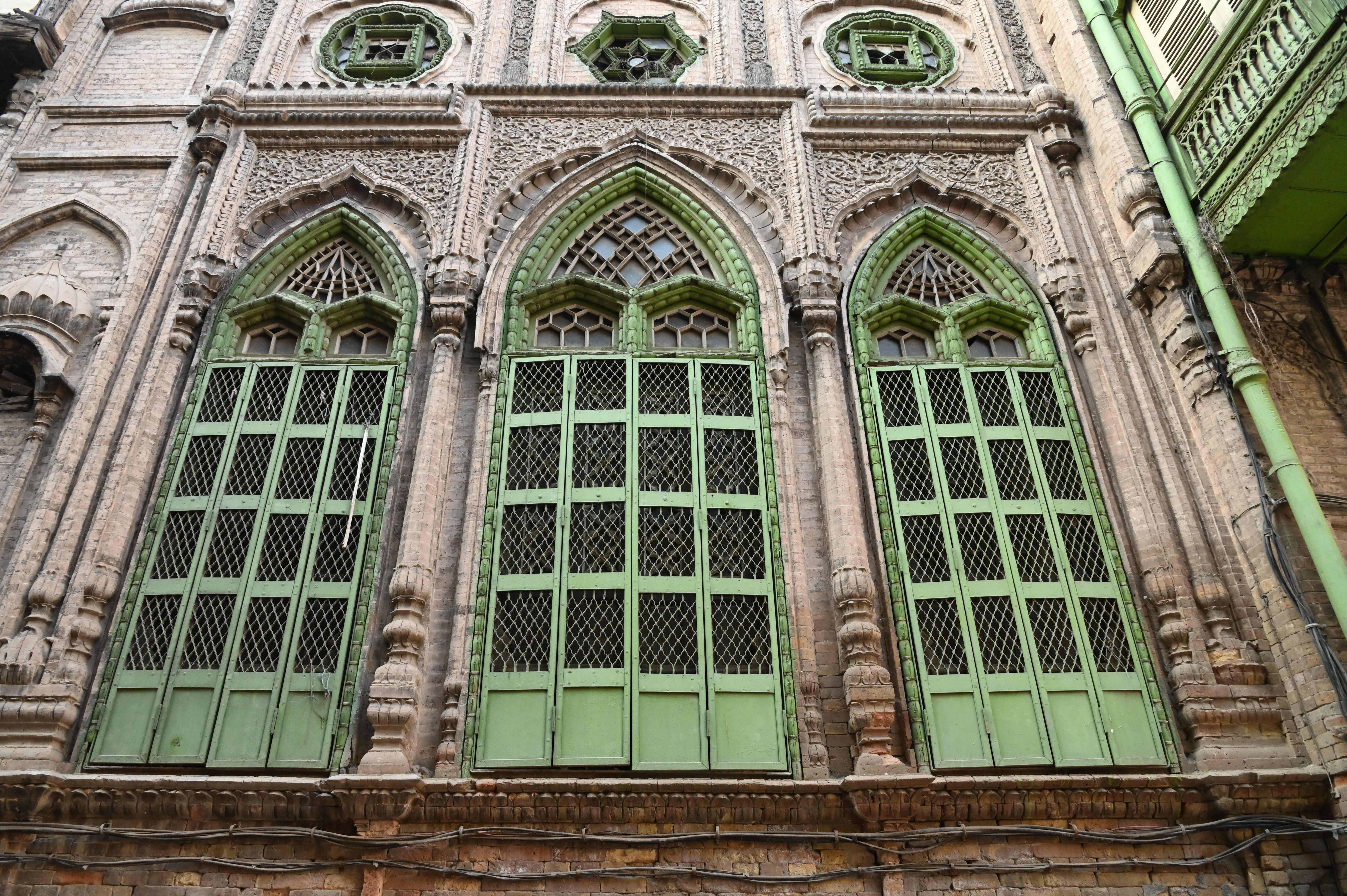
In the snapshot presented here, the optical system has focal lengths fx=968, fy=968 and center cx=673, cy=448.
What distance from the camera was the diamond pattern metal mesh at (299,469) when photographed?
7664mm

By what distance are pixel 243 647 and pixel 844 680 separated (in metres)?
4.29

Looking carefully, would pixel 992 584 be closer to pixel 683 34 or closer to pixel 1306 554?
pixel 1306 554

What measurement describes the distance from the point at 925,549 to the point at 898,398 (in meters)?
1.45

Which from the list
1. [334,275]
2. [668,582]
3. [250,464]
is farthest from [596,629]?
[334,275]

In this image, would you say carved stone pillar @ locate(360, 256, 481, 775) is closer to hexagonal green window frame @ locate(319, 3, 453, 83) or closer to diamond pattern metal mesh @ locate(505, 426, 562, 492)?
diamond pattern metal mesh @ locate(505, 426, 562, 492)

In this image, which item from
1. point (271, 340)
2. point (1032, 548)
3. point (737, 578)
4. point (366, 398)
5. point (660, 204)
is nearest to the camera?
point (737, 578)

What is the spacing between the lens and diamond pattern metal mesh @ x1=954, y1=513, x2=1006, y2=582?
287 inches

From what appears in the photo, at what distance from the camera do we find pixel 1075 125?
10.0 metres

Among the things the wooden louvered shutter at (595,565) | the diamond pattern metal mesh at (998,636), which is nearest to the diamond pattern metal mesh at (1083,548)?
the diamond pattern metal mesh at (998,636)

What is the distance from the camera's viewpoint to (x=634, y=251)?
9281 millimetres

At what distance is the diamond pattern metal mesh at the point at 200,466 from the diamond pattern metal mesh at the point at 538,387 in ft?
7.85

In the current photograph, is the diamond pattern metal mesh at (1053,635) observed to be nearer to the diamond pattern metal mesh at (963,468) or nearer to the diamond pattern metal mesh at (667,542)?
the diamond pattern metal mesh at (963,468)

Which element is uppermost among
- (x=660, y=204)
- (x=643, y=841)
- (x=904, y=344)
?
(x=660, y=204)

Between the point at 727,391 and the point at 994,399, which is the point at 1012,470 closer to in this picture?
the point at 994,399
